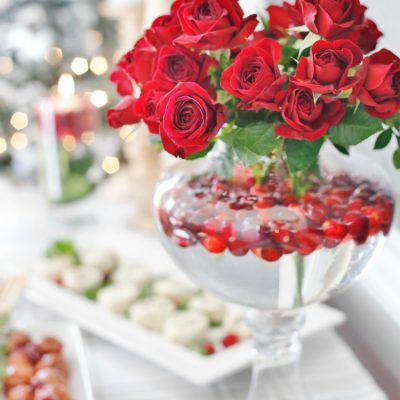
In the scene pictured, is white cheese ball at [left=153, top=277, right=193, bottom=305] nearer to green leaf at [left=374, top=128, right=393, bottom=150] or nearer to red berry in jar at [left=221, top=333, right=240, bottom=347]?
red berry in jar at [left=221, top=333, right=240, bottom=347]

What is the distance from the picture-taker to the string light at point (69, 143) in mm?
1521

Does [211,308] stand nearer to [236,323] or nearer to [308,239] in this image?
[236,323]

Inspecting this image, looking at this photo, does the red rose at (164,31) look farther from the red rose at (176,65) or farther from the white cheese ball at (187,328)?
the white cheese ball at (187,328)

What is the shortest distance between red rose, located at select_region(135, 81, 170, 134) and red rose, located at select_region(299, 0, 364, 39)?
126mm

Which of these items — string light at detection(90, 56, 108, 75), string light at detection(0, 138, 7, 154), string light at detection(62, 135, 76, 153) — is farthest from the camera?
string light at detection(90, 56, 108, 75)

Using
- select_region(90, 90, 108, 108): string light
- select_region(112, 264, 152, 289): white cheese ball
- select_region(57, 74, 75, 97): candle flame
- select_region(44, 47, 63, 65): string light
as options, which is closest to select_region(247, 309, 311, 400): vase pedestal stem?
select_region(112, 264, 152, 289): white cheese ball

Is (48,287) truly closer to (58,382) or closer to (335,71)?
(58,382)

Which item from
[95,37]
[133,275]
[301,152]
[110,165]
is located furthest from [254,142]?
[95,37]

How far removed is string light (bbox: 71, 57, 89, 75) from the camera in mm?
2045

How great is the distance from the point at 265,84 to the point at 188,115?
6 centimetres

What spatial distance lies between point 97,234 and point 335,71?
93 cm

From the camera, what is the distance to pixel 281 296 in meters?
0.63

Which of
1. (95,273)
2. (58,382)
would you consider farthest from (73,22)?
(58,382)

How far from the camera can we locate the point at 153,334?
0.95m
